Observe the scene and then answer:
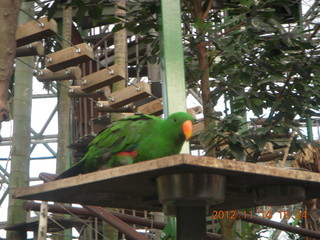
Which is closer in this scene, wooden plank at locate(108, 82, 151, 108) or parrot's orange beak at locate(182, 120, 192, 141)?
parrot's orange beak at locate(182, 120, 192, 141)

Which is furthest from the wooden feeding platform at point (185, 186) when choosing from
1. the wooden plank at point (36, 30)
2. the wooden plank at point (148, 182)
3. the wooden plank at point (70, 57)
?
the wooden plank at point (70, 57)

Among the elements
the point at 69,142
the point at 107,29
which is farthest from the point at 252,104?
the point at 107,29

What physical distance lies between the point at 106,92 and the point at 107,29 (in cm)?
357

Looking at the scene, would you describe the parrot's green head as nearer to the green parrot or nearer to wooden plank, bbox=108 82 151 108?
the green parrot

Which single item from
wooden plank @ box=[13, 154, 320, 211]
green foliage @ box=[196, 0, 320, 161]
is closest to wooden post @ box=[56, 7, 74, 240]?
green foliage @ box=[196, 0, 320, 161]

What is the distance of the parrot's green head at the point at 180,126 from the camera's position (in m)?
2.73

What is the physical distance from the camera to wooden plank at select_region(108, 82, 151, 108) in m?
5.82

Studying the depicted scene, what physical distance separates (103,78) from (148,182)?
3338 millimetres

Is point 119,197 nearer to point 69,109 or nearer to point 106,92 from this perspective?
point 106,92

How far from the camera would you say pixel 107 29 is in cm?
970

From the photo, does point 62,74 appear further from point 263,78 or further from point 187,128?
point 187,128

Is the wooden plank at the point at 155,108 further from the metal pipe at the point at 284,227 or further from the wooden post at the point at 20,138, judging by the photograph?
the metal pipe at the point at 284,227

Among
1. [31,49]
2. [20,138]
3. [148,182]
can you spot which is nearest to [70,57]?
[31,49]

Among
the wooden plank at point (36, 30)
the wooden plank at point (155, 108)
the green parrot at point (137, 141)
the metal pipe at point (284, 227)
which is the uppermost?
the wooden plank at point (36, 30)
